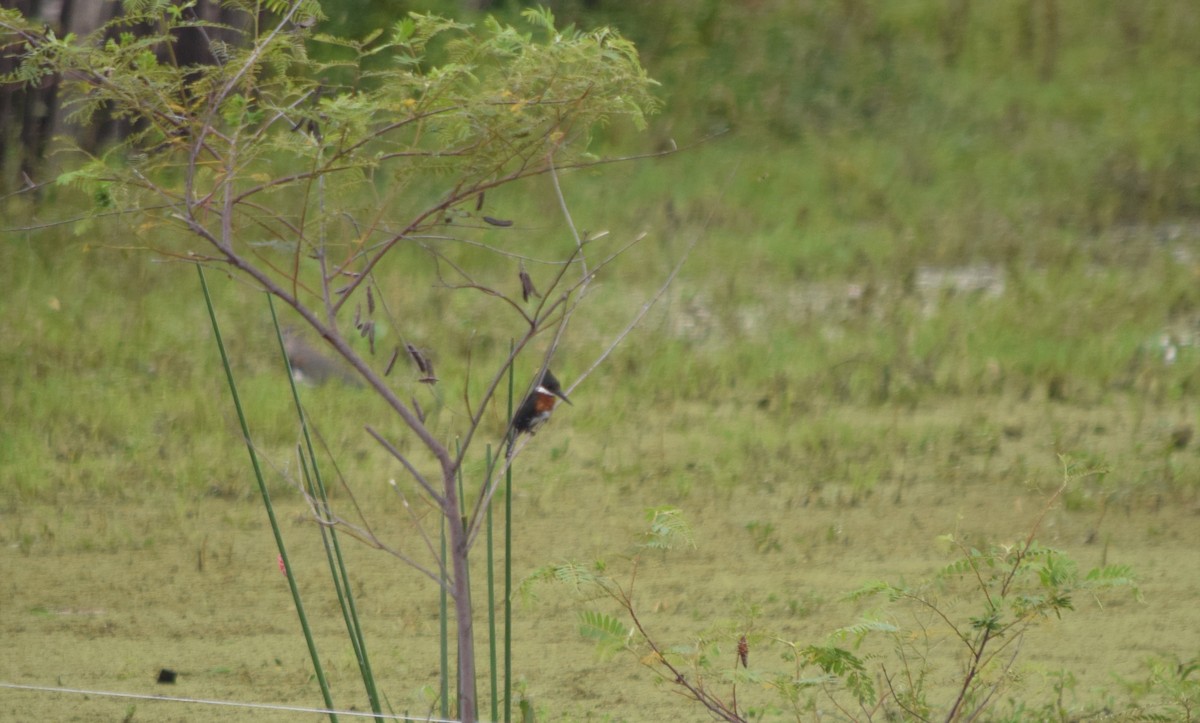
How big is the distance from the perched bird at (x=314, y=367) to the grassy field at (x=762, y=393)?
0.16m

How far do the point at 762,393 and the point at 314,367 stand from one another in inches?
64.9

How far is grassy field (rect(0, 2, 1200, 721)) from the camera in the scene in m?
3.60

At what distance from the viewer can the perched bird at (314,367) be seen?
573 cm

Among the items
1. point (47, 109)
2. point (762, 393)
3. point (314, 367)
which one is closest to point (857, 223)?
point (762, 393)

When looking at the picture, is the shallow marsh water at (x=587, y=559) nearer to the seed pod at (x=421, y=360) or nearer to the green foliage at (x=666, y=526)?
the green foliage at (x=666, y=526)

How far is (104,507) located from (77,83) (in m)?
2.70

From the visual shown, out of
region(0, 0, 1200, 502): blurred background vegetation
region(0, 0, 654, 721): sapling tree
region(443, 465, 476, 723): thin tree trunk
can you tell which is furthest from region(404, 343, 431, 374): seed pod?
region(0, 0, 1200, 502): blurred background vegetation

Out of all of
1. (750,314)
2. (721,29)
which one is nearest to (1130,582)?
(750,314)

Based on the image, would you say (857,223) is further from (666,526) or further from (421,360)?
(421,360)

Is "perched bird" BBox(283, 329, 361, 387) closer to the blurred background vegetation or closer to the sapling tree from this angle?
the blurred background vegetation

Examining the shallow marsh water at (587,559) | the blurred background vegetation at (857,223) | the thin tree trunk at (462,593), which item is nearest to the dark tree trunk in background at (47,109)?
the blurred background vegetation at (857,223)

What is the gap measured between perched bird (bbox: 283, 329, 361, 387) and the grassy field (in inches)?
6.3

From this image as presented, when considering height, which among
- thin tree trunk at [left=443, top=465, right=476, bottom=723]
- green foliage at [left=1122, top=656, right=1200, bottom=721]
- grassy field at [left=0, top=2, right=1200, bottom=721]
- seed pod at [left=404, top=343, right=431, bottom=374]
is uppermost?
seed pod at [left=404, top=343, right=431, bottom=374]

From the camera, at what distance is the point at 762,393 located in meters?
5.66
